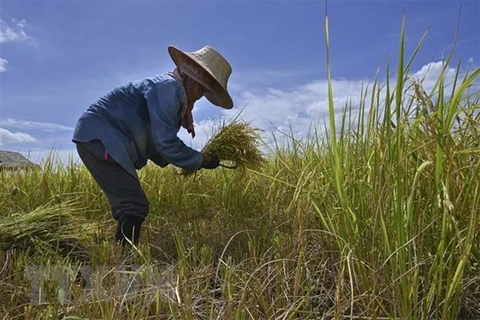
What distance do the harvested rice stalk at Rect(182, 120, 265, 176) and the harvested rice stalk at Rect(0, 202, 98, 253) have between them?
91 cm

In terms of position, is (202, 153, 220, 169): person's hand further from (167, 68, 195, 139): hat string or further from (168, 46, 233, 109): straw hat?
(168, 46, 233, 109): straw hat

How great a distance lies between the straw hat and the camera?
278 cm

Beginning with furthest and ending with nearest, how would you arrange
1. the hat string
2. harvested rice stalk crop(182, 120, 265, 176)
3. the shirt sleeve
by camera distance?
harvested rice stalk crop(182, 120, 265, 176)
the hat string
the shirt sleeve

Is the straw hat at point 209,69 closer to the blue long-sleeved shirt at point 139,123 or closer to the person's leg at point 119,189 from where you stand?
the blue long-sleeved shirt at point 139,123

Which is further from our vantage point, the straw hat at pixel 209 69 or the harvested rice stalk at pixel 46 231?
the straw hat at pixel 209 69

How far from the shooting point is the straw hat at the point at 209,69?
9.11 ft

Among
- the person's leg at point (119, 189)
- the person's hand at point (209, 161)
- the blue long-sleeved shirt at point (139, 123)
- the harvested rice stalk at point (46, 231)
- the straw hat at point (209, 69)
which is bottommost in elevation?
the harvested rice stalk at point (46, 231)

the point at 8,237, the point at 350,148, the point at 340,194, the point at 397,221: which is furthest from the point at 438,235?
the point at 8,237

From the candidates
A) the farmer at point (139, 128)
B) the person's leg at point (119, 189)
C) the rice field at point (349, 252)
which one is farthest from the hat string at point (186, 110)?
the rice field at point (349, 252)

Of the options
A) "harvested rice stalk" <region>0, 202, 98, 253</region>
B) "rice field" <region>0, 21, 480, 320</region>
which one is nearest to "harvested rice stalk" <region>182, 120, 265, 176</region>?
"rice field" <region>0, 21, 480, 320</region>

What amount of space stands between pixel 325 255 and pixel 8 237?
168 centimetres

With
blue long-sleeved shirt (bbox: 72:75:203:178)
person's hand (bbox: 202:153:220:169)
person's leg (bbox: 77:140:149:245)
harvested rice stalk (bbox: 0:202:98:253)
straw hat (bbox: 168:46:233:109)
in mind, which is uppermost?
straw hat (bbox: 168:46:233:109)

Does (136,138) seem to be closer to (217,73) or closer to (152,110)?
(152,110)

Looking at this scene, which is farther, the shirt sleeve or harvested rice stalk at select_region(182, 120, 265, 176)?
harvested rice stalk at select_region(182, 120, 265, 176)
